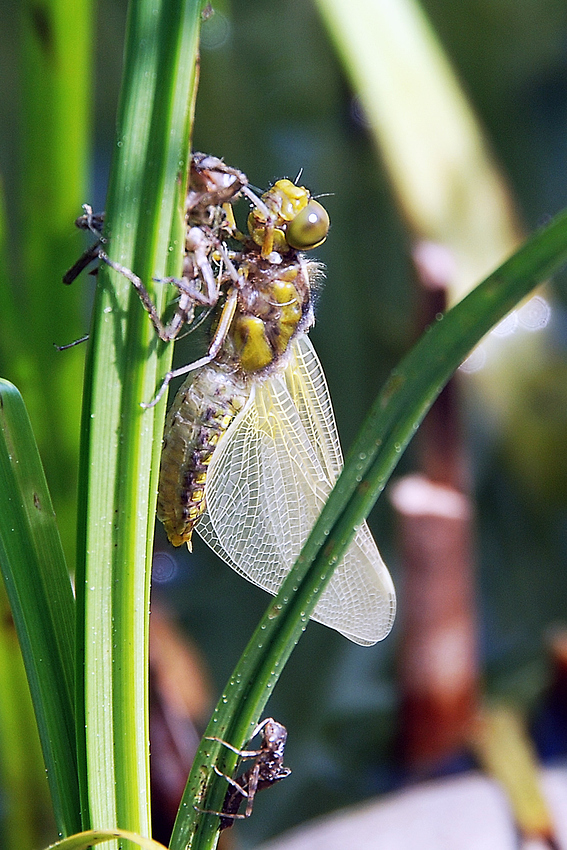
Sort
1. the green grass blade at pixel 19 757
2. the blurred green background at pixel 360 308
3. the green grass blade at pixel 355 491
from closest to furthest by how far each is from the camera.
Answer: the green grass blade at pixel 355 491
the green grass blade at pixel 19 757
the blurred green background at pixel 360 308

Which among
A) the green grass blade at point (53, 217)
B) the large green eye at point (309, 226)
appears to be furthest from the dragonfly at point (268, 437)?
the green grass blade at point (53, 217)

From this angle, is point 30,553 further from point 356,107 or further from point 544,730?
point 356,107

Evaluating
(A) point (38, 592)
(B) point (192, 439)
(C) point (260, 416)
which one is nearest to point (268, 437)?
(C) point (260, 416)

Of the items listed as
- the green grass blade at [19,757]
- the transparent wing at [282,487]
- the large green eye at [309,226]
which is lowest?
the green grass blade at [19,757]

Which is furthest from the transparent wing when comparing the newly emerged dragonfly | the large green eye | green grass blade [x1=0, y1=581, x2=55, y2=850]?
green grass blade [x1=0, y1=581, x2=55, y2=850]

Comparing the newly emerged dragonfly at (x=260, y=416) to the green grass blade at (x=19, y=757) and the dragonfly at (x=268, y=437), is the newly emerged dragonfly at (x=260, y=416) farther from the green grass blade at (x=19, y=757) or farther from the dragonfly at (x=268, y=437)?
the green grass blade at (x=19, y=757)

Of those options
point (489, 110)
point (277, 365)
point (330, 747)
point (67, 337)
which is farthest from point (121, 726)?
point (489, 110)
